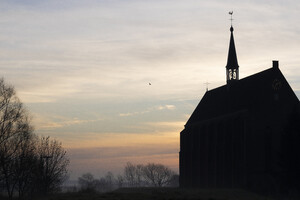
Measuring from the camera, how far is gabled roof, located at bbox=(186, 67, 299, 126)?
77438mm

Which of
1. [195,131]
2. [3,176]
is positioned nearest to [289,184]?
[195,131]

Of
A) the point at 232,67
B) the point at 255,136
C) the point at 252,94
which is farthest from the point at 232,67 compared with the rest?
the point at 255,136

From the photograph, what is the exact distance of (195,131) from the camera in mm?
98938

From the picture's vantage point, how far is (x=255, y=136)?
7638 cm

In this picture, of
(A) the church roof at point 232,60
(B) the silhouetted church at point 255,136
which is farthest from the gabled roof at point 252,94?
(A) the church roof at point 232,60

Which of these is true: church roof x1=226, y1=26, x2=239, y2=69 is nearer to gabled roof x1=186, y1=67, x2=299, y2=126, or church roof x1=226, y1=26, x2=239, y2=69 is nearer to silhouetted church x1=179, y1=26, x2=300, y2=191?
silhouetted church x1=179, y1=26, x2=300, y2=191

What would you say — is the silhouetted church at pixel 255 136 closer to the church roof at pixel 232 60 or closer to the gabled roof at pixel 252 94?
the gabled roof at pixel 252 94

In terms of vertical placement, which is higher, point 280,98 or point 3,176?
point 280,98

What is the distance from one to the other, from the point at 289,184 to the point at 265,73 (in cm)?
1784

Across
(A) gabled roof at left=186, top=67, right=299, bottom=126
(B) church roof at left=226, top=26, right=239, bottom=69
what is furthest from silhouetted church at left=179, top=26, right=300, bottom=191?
(B) church roof at left=226, top=26, right=239, bottom=69

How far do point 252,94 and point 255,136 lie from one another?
284 inches

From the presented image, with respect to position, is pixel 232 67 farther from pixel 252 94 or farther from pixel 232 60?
pixel 252 94

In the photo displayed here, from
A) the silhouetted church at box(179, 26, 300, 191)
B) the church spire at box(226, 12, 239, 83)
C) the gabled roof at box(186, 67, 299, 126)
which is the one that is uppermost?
the church spire at box(226, 12, 239, 83)

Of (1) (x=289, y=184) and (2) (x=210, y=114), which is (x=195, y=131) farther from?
(1) (x=289, y=184)
